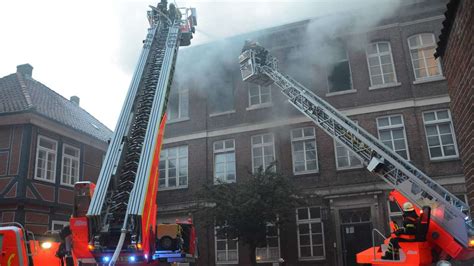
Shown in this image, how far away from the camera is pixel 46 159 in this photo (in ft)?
52.2

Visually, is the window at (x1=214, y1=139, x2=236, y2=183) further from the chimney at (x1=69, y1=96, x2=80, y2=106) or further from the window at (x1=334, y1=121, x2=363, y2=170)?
the chimney at (x1=69, y1=96, x2=80, y2=106)

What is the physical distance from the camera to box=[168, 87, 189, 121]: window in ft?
61.1

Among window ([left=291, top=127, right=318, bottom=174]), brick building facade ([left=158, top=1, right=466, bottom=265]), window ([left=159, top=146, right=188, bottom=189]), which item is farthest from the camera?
window ([left=159, top=146, right=188, bottom=189])

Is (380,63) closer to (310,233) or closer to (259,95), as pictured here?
(259,95)

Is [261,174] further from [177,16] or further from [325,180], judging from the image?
[177,16]

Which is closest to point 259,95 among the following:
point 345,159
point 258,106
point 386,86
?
point 258,106

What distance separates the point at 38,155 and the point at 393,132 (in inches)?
483

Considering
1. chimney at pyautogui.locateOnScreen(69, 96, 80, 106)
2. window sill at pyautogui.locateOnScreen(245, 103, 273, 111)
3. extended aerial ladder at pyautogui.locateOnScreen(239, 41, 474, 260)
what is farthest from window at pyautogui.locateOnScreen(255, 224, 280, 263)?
chimney at pyautogui.locateOnScreen(69, 96, 80, 106)

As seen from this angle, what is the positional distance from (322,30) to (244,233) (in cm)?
804

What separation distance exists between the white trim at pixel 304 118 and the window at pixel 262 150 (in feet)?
1.30

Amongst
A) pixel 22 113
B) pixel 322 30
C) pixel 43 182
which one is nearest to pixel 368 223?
pixel 322 30

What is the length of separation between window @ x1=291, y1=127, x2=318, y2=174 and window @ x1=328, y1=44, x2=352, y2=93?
1.83 metres

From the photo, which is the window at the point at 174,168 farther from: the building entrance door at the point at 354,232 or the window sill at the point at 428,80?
the window sill at the point at 428,80

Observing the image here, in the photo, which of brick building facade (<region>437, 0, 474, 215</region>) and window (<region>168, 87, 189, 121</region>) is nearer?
brick building facade (<region>437, 0, 474, 215</region>)
